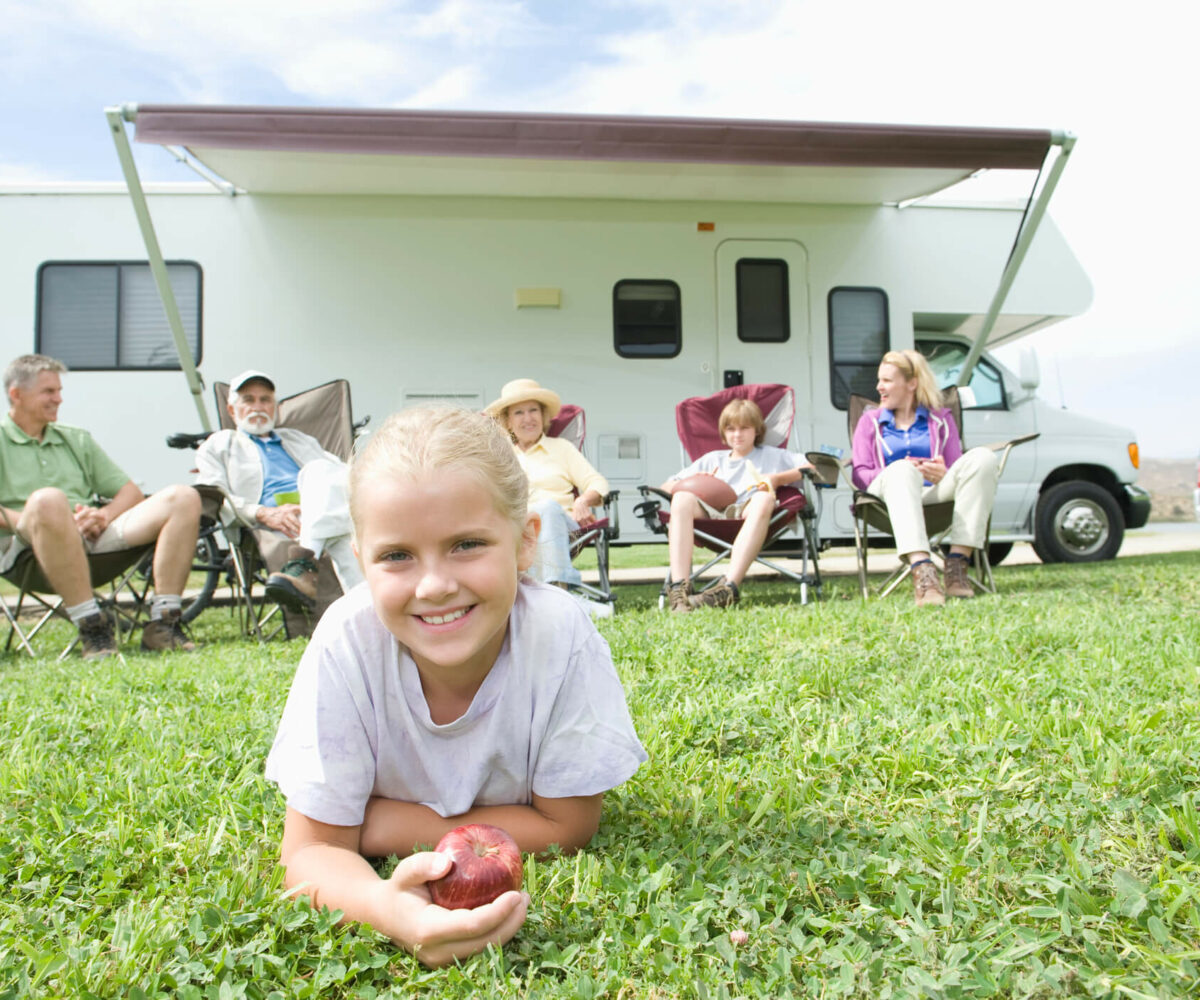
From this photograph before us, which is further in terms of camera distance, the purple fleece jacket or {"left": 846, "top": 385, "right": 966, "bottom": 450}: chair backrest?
{"left": 846, "top": 385, "right": 966, "bottom": 450}: chair backrest

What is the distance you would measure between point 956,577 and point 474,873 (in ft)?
13.5

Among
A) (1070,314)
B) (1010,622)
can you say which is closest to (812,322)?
(1070,314)

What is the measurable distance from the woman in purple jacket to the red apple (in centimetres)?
348

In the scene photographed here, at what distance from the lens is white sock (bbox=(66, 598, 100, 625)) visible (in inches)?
166

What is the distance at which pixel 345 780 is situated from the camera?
1.46 meters

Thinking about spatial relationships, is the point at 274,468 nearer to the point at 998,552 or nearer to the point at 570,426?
the point at 570,426

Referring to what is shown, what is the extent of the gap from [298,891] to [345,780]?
16 cm

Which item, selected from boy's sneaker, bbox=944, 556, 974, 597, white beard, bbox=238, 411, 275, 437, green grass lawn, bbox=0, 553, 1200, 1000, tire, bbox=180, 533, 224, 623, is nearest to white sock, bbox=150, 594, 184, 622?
white beard, bbox=238, 411, 275, 437

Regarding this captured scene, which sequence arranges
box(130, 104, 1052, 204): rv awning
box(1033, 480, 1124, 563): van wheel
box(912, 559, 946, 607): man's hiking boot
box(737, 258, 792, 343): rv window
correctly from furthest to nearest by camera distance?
box(1033, 480, 1124, 563): van wheel < box(737, 258, 792, 343): rv window < box(130, 104, 1052, 204): rv awning < box(912, 559, 946, 607): man's hiking boot

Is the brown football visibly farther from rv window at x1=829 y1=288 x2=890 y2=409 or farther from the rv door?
rv window at x1=829 y1=288 x2=890 y2=409

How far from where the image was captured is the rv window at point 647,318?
6.66 meters

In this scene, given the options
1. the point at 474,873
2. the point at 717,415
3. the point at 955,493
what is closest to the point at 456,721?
the point at 474,873

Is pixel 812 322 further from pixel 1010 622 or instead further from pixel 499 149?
pixel 1010 622

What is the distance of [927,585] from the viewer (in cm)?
451
